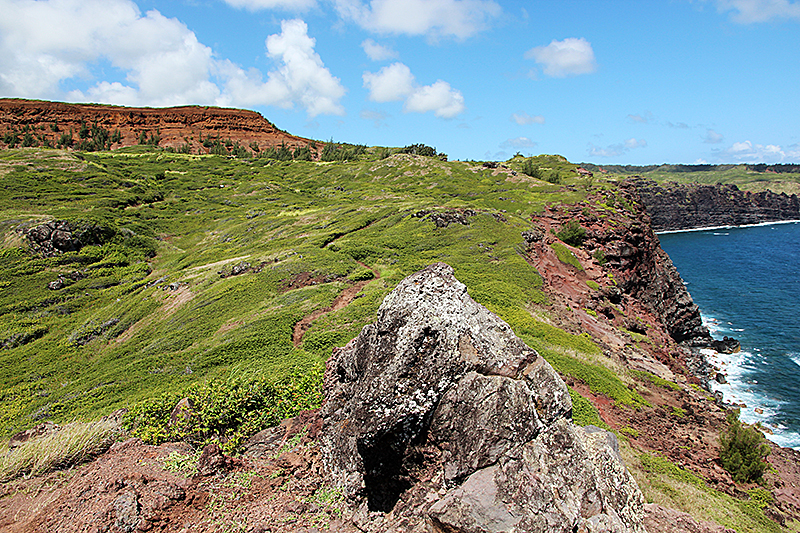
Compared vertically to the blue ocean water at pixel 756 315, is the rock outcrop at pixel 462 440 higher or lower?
higher

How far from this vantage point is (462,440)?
7824mm

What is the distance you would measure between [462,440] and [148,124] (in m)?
115

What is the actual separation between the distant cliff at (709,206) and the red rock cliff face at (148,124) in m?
135

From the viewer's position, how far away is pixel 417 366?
8297mm

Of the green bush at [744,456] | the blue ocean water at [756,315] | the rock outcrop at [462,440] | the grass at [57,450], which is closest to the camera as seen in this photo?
the rock outcrop at [462,440]

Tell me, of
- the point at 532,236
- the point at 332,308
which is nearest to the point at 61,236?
the point at 332,308

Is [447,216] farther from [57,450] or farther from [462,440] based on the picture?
[57,450]

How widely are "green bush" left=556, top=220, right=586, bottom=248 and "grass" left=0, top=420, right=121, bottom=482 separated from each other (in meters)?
33.5

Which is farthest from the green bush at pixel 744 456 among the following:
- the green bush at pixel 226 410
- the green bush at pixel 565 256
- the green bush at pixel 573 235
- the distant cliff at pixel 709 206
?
the distant cliff at pixel 709 206

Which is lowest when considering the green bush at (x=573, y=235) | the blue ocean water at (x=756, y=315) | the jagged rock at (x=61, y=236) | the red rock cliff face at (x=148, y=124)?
the blue ocean water at (x=756, y=315)

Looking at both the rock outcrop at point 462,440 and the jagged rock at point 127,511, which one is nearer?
the rock outcrop at point 462,440

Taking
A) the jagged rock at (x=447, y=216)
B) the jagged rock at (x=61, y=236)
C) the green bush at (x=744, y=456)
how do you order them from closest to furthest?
1. the green bush at (x=744, y=456)
2. the jagged rock at (x=61, y=236)
3. the jagged rock at (x=447, y=216)

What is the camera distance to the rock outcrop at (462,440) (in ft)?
23.0

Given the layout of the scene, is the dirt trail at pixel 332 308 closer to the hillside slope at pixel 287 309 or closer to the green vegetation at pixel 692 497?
the hillside slope at pixel 287 309
